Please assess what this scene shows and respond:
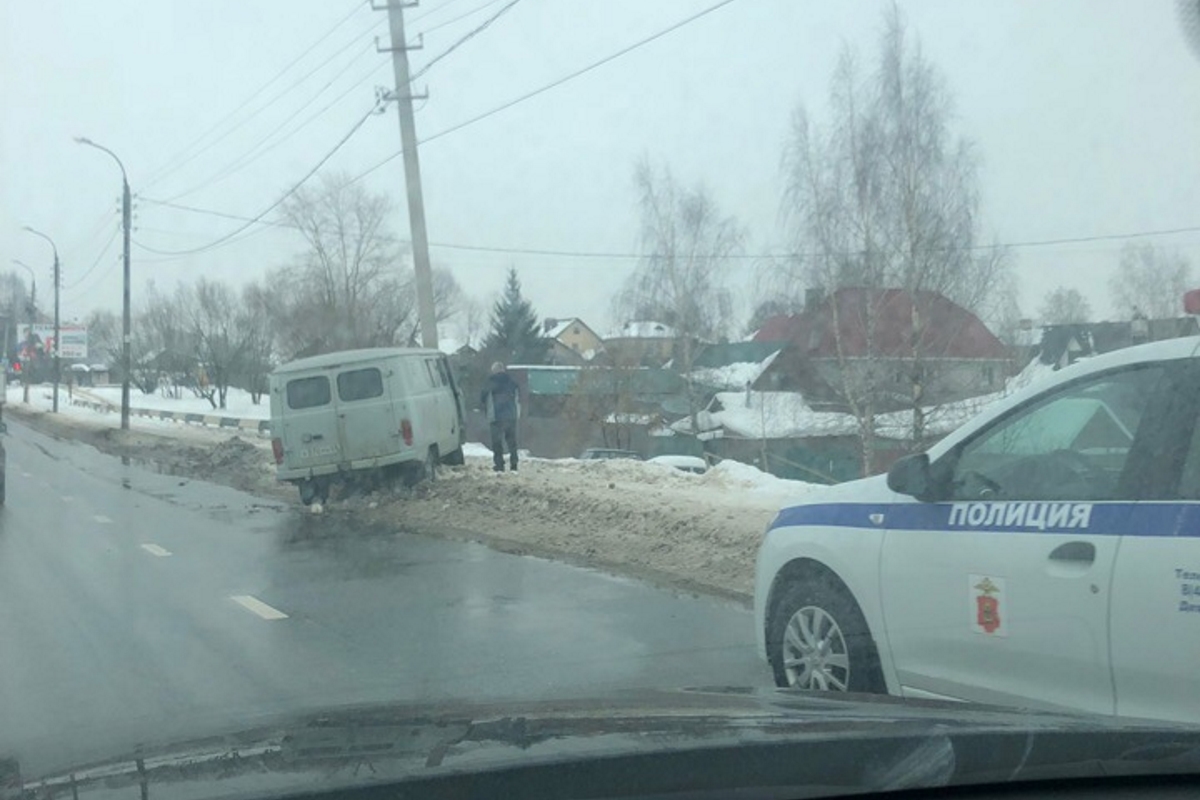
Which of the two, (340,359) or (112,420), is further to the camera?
(112,420)

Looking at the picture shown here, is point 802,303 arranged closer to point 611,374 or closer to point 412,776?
point 611,374

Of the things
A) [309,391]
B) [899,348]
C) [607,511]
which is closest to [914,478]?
[607,511]

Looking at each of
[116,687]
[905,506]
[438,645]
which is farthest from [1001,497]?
[116,687]

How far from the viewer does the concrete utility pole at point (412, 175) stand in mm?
22766

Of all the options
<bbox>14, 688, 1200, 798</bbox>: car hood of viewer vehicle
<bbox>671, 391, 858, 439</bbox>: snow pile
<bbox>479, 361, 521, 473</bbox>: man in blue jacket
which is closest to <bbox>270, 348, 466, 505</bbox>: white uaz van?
<bbox>479, 361, 521, 473</bbox>: man in blue jacket

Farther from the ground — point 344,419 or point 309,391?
point 309,391

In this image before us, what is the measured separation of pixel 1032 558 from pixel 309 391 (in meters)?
14.6

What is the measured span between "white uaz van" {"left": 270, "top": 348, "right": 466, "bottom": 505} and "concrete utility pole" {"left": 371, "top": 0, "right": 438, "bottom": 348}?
4.22 m

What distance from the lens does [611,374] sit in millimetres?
47844

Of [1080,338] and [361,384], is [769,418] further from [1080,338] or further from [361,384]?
[361,384]

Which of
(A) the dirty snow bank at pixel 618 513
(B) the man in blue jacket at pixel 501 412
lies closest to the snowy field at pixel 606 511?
(A) the dirty snow bank at pixel 618 513

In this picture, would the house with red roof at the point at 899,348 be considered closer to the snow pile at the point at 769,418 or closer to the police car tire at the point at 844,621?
the snow pile at the point at 769,418

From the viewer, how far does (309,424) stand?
18.4 meters

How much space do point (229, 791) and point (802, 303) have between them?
115 ft
